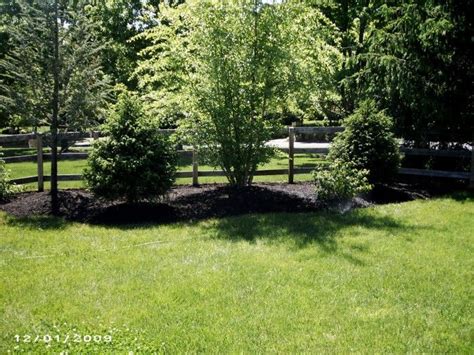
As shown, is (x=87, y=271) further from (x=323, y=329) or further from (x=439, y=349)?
(x=439, y=349)

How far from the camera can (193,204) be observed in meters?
9.35

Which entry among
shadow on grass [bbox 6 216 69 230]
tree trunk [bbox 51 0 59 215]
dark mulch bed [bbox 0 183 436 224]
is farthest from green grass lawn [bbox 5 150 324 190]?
shadow on grass [bbox 6 216 69 230]

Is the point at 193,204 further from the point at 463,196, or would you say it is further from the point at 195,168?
the point at 463,196

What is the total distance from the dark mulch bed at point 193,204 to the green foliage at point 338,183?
199 millimetres

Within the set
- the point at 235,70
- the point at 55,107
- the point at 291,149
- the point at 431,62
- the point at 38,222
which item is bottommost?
the point at 38,222

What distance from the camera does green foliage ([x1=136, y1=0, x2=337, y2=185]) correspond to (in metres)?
9.11

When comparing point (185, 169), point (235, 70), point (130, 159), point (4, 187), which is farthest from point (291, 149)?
point (4, 187)

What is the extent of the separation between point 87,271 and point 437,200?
6.98m

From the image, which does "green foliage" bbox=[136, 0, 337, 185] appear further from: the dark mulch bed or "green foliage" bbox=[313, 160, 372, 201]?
"green foliage" bbox=[313, 160, 372, 201]

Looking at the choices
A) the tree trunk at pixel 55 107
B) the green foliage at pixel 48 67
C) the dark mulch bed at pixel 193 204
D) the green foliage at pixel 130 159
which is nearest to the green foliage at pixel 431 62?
the dark mulch bed at pixel 193 204

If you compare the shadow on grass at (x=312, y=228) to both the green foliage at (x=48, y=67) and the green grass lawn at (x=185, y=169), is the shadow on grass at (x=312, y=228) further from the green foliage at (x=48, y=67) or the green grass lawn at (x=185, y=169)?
the green foliage at (x=48, y=67)

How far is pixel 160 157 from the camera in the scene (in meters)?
9.02

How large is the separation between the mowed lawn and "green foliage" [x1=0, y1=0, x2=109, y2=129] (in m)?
2.79

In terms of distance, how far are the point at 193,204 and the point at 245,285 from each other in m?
4.33
